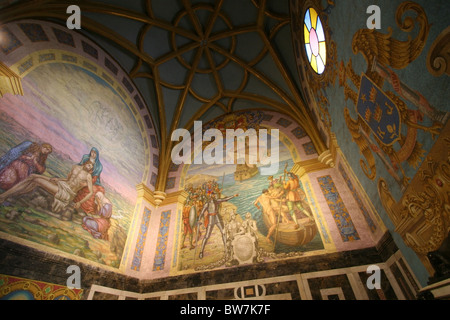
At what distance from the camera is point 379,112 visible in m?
3.42

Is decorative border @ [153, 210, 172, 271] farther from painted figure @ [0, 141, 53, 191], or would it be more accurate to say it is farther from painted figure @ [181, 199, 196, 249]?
painted figure @ [0, 141, 53, 191]

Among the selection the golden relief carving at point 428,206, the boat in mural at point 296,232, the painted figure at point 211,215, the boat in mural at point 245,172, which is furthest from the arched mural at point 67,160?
the golden relief carving at point 428,206

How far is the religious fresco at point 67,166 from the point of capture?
4.60 metres

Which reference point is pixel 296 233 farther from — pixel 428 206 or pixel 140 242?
pixel 140 242

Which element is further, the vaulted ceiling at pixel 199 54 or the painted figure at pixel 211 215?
the vaulted ceiling at pixel 199 54

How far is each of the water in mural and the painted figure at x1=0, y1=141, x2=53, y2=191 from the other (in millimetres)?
4674

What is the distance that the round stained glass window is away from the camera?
198 inches

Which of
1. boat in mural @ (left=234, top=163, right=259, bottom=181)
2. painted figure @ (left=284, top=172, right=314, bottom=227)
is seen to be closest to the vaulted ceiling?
painted figure @ (left=284, top=172, right=314, bottom=227)

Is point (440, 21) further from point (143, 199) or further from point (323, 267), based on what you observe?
point (143, 199)

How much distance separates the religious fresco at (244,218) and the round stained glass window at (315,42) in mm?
3236

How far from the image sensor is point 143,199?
8195 mm

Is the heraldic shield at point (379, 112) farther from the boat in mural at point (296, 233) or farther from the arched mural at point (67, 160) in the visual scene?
the arched mural at point (67, 160)

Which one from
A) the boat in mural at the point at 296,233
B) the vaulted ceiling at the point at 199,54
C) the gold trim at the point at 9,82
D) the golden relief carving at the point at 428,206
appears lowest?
the golden relief carving at the point at 428,206

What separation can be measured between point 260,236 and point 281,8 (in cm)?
763
